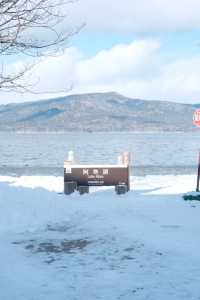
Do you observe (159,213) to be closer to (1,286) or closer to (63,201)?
(63,201)

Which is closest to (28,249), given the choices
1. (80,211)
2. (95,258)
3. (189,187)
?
(95,258)

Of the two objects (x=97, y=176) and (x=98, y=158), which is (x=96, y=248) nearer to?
(x=97, y=176)

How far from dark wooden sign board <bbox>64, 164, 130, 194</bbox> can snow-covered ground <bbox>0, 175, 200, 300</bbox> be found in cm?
237

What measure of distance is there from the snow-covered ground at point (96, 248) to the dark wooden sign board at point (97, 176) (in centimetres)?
237

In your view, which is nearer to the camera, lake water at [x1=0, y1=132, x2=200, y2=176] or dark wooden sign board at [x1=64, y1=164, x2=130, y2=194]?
dark wooden sign board at [x1=64, y1=164, x2=130, y2=194]

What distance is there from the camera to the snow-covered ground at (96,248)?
6141mm

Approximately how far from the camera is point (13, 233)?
951cm

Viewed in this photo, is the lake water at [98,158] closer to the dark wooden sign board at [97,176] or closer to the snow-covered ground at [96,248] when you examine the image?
the dark wooden sign board at [97,176]

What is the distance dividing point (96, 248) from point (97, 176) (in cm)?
799

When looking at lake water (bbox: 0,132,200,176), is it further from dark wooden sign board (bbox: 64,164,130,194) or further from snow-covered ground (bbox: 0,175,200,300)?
snow-covered ground (bbox: 0,175,200,300)

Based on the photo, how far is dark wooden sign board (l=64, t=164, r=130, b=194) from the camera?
52.7 ft

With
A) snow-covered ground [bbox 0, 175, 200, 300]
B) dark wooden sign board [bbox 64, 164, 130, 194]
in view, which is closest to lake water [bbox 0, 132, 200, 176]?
dark wooden sign board [bbox 64, 164, 130, 194]

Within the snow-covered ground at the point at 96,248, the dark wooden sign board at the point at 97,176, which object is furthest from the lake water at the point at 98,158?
the snow-covered ground at the point at 96,248

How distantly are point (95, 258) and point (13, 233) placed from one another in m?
2.42
